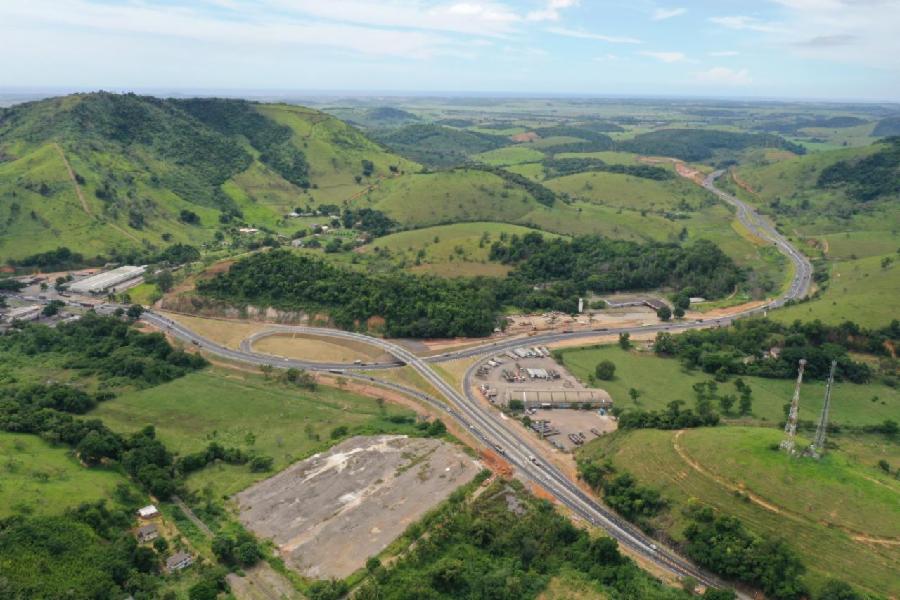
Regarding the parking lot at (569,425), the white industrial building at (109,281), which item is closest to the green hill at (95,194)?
the white industrial building at (109,281)

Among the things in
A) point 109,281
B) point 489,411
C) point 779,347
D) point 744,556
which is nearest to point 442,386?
point 489,411

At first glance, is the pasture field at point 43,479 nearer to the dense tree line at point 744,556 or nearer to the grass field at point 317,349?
the grass field at point 317,349

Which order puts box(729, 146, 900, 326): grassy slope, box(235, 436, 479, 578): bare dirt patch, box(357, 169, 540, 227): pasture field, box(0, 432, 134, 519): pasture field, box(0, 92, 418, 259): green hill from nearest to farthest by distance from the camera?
box(0, 432, 134, 519): pasture field → box(235, 436, 479, 578): bare dirt patch → box(729, 146, 900, 326): grassy slope → box(0, 92, 418, 259): green hill → box(357, 169, 540, 227): pasture field

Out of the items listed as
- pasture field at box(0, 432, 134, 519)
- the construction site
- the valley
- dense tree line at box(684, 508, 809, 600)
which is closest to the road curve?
the valley

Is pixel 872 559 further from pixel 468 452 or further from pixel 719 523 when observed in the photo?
pixel 468 452

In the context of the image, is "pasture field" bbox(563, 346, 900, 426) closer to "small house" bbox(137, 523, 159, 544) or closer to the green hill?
"small house" bbox(137, 523, 159, 544)

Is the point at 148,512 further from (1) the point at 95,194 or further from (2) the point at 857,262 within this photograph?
(2) the point at 857,262

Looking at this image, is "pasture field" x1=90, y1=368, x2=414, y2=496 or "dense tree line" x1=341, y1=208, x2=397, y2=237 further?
"dense tree line" x1=341, y1=208, x2=397, y2=237
